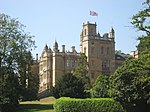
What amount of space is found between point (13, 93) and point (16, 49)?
5.71m

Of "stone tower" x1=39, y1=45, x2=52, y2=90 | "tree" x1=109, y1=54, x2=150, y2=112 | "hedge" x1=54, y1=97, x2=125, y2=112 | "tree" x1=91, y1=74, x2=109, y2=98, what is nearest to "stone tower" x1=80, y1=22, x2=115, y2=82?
"stone tower" x1=39, y1=45, x2=52, y2=90

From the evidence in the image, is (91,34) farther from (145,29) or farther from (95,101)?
(145,29)

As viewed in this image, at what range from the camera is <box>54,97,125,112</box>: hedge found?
148 feet

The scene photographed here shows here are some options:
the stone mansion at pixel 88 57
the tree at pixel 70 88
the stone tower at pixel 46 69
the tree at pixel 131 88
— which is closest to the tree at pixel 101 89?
the tree at pixel 70 88

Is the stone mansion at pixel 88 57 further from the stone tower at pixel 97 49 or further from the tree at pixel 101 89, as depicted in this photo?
the tree at pixel 101 89

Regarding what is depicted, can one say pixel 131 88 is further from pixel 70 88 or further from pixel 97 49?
pixel 97 49

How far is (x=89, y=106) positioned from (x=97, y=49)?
145 feet

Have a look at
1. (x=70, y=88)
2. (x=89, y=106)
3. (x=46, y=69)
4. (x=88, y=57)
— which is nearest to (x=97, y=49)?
(x=88, y=57)

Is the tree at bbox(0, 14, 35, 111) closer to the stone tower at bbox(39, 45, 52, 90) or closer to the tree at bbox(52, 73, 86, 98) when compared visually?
the tree at bbox(52, 73, 86, 98)

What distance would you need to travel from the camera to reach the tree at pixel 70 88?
207 feet

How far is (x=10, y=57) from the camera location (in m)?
52.3

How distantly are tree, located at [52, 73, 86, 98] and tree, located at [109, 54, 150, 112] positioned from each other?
17.2m

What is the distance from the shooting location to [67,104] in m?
45.0

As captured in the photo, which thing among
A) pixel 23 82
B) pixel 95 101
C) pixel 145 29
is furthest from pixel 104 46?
pixel 145 29
